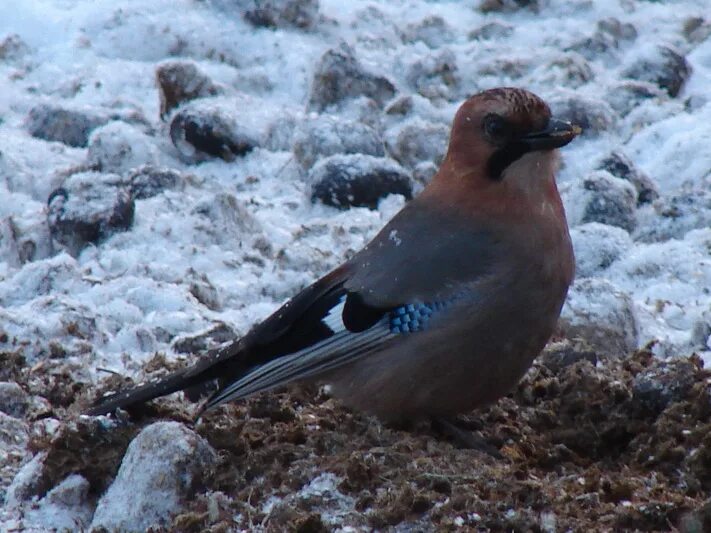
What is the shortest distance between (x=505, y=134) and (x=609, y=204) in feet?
5.11

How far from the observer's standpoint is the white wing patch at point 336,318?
4574mm

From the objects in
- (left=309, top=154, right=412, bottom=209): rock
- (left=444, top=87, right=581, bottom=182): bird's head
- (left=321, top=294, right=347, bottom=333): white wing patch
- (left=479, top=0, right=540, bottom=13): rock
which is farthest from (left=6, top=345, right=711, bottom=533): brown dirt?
(left=479, top=0, right=540, bottom=13): rock

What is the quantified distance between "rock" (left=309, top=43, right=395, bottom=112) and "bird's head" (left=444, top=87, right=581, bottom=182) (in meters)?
2.28

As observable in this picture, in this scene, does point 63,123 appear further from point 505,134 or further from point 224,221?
point 505,134

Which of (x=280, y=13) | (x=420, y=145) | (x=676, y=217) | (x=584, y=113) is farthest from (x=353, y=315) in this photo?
(x=280, y=13)

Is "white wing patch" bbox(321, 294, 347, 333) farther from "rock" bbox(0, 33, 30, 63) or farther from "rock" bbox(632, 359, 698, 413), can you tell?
"rock" bbox(0, 33, 30, 63)

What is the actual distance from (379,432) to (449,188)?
3.13 feet

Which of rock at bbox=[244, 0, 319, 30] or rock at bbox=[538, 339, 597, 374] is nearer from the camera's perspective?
rock at bbox=[538, 339, 597, 374]

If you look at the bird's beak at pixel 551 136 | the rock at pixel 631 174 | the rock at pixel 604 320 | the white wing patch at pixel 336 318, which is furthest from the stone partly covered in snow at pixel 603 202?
the white wing patch at pixel 336 318

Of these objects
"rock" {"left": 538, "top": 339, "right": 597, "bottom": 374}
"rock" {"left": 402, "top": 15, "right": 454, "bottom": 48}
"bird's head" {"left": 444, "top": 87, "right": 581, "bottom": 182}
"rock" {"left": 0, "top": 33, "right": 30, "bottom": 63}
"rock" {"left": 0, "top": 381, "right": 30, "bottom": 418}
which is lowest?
"rock" {"left": 0, "top": 381, "right": 30, "bottom": 418}

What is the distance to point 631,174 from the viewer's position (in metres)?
6.40

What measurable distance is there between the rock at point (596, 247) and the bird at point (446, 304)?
1082 mm

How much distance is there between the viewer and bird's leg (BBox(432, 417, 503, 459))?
4.35 m

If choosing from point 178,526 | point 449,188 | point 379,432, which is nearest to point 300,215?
point 449,188
